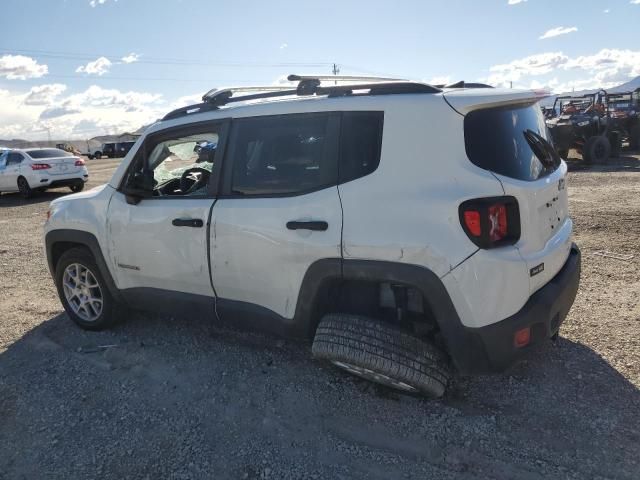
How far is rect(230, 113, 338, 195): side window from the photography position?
290 centimetres

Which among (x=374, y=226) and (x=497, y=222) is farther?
(x=374, y=226)

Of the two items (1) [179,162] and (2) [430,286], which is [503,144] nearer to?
(2) [430,286]

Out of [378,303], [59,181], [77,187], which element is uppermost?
[378,303]

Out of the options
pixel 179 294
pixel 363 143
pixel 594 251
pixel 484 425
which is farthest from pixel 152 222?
pixel 594 251

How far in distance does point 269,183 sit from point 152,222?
1037 mm

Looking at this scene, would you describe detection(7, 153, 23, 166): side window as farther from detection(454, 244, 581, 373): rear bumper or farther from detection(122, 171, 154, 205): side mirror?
detection(454, 244, 581, 373): rear bumper

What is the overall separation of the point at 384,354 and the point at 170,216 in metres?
1.79

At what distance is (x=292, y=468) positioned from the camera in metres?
2.52

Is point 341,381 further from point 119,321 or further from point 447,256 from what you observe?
point 119,321

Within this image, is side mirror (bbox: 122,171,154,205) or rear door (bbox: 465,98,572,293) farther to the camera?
side mirror (bbox: 122,171,154,205)

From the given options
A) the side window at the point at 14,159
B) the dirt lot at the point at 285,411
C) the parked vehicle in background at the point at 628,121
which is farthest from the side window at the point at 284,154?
the parked vehicle in background at the point at 628,121

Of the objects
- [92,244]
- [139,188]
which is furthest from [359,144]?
[92,244]

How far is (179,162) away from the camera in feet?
13.6

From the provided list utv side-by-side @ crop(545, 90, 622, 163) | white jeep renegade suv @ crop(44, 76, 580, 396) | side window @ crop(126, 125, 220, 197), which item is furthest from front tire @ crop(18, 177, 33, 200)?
utv side-by-side @ crop(545, 90, 622, 163)
